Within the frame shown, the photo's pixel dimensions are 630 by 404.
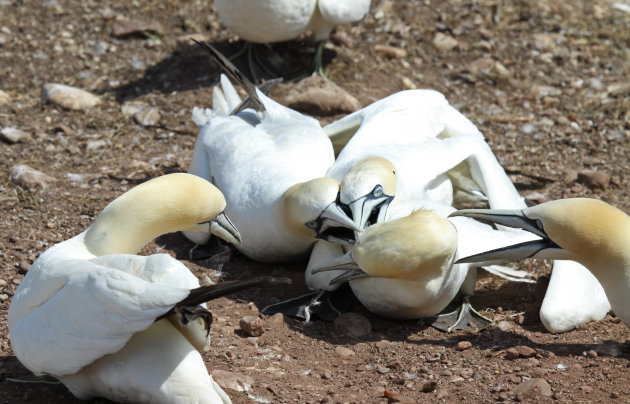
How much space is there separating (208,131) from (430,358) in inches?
95.3

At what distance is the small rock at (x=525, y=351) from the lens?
467cm

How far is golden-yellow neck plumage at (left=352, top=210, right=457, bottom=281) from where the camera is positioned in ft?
15.3

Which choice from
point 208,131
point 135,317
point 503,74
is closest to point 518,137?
point 503,74

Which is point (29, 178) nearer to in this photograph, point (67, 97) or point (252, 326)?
point (67, 97)

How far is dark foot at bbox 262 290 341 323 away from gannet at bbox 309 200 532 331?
155 mm

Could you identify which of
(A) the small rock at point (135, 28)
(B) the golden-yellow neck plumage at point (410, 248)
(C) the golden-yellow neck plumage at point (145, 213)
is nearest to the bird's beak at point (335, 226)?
(B) the golden-yellow neck plumage at point (410, 248)

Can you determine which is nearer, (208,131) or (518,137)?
(208,131)

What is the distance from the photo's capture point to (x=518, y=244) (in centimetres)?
484

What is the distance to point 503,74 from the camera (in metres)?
8.57

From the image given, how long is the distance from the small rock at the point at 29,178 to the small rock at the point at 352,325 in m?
2.39

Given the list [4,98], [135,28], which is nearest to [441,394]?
[4,98]

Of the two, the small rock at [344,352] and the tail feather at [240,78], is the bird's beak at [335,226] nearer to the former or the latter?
the small rock at [344,352]

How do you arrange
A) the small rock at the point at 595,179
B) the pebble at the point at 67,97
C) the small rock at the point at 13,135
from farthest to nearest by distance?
the pebble at the point at 67,97 → the small rock at the point at 13,135 → the small rock at the point at 595,179

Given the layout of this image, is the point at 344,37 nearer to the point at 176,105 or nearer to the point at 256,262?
the point at 176,105
